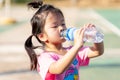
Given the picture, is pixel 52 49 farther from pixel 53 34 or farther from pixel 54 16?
pixel 54 16

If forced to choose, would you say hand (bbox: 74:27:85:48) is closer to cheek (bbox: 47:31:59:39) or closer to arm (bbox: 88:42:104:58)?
cheek (bbox: 47:31:59:39)

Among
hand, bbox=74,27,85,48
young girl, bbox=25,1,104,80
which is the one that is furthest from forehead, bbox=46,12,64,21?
hand, bbox=74,27,85,48

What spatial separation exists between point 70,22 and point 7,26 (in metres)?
1.76

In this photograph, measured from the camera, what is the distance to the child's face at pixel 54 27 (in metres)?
3.72

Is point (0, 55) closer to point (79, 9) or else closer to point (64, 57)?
point (64, 57)

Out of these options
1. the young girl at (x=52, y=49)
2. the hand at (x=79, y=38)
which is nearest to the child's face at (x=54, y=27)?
the young girl at (x=52, y=49)

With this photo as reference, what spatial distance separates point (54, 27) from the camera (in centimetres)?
373

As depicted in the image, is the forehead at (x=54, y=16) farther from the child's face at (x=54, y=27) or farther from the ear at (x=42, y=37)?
the ear at (x=42, y=37)

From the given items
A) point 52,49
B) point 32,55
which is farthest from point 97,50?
point 32,55

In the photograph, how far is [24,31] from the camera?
12.2m

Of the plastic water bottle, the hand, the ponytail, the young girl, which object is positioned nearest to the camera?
the hand

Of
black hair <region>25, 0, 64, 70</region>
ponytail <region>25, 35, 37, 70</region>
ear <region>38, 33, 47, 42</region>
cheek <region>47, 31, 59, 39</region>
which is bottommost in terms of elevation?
ponytail <region>25, 35, 37, 70</region>

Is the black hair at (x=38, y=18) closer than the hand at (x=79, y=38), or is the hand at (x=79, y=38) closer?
the hand at (x=79, y=38)

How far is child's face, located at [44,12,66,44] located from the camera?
3717 mm
